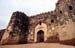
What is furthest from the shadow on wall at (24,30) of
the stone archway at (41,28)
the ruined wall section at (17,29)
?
the stone archway at (41,28)

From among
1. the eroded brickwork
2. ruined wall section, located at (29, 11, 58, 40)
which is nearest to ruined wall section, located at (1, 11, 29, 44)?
the eroded brickwork

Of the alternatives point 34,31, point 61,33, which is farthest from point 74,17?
point 34,31

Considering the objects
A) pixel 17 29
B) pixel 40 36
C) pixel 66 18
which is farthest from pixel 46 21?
pixel 17 29

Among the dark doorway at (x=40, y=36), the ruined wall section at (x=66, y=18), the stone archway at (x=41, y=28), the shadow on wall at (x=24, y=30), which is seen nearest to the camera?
the ruined wall section at (x=66, y=18)

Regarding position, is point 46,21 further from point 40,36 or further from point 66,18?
point 66,18

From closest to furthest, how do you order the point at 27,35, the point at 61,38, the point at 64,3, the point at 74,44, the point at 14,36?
the point at 74,44
the point at 61,38
the point at 64,3
the point at 14,36
the point at 27,35

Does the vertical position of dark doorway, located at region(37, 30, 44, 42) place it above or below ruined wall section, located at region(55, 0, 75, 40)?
below

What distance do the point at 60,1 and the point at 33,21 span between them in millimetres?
4257

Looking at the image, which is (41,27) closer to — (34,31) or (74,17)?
(34,31)

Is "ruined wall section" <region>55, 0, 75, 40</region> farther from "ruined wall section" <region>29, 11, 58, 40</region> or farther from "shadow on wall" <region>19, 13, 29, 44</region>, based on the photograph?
"shadow on wall" <region>19, 13, 29, 44</region>

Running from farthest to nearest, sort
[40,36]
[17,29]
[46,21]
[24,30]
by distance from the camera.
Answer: [24,30], [17,29], [40,36], [46,21]

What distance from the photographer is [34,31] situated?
13758mm

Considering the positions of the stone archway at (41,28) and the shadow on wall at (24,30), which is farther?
the shadow on wall at (24,30)

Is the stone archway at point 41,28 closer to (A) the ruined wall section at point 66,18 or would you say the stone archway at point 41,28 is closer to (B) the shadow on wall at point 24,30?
(B) the shadow on wall at point 24,30
